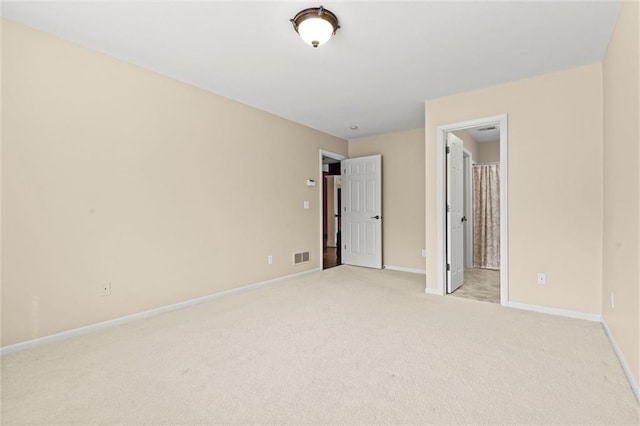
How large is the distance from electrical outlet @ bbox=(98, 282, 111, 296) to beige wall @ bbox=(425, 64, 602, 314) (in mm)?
3955

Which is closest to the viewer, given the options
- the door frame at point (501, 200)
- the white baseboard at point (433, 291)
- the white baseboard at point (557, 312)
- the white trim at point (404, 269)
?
the white baseboard at point (557, 312)

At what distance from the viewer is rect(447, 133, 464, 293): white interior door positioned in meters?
3.91

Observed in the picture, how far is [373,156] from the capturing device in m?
5.62

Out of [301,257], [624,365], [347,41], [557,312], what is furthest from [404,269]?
[347,41]

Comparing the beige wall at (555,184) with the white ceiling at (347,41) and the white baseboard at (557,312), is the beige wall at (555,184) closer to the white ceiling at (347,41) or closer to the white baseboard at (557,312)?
the white baseboard at (557,312)

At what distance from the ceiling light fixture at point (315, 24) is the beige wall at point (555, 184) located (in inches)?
86.2

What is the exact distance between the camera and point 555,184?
3113mm

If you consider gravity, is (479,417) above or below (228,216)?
below

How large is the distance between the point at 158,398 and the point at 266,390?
23.3 inches

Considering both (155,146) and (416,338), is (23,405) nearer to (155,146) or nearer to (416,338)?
(155,146)

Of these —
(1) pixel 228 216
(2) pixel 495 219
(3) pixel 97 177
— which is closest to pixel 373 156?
(2) pixel 495 219

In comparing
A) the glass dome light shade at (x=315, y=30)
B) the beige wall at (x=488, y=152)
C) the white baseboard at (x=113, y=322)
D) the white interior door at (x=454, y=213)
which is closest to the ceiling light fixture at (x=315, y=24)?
the glass dome light shade at (x=315, y=30)

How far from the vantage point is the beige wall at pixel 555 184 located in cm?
295

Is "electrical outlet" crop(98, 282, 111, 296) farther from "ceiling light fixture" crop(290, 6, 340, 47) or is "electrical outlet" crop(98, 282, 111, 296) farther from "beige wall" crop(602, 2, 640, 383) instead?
"beige wall" crop(602, 2, 640, 383)
